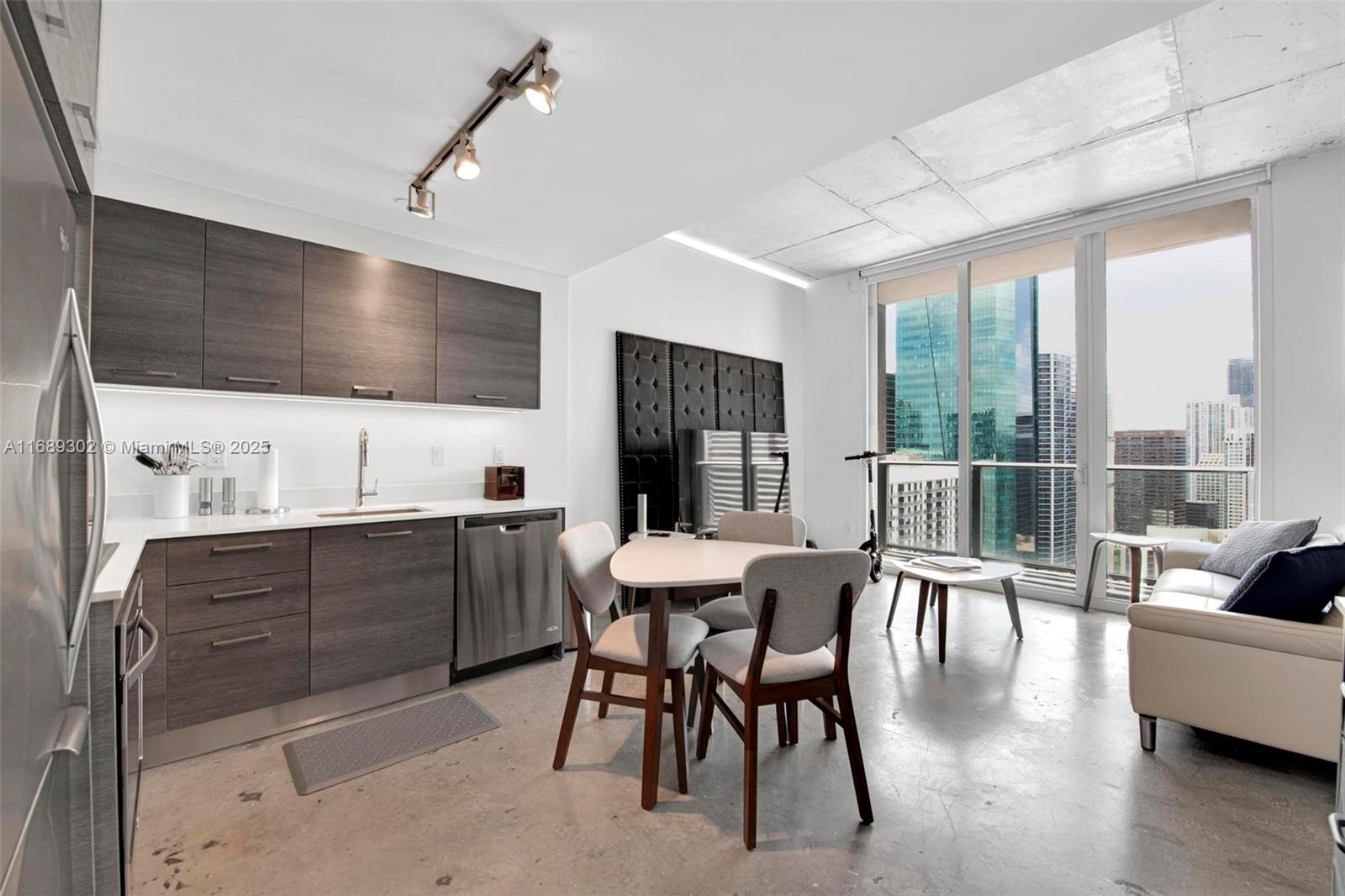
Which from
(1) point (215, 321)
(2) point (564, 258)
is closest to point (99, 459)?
(1) point (215, 321)

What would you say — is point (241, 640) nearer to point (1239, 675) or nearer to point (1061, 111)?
point (1239, 675)

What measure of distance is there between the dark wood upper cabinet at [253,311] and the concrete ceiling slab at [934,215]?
395 centimetres

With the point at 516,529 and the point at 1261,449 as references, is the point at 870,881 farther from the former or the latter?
the point at 1261,449

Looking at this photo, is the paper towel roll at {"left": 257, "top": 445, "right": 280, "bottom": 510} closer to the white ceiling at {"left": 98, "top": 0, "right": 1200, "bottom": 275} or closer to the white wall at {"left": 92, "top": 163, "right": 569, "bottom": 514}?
the white wall at {"left": 92, "top": 163, "right": 569, "bottom": 514}

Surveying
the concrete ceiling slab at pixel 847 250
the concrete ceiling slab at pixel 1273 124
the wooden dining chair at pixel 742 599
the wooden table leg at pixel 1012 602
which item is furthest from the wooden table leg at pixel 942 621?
the concrete ceiling slab at pixel 1273 124

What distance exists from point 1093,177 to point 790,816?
4.54m

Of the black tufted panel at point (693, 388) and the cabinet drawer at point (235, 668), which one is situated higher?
the black tufted panel at point (693, 388)

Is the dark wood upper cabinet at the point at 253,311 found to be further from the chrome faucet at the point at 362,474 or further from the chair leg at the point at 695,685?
the chair leg at the point at 695,685

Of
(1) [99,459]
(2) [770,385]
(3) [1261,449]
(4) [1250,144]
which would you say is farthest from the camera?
(2) [770,385]

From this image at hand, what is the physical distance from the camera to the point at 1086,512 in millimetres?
4652

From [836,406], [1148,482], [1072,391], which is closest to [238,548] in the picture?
[836,406]

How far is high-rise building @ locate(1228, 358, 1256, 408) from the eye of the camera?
397 cm

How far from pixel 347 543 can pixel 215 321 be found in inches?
46.7

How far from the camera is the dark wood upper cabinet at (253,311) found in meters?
2.65
